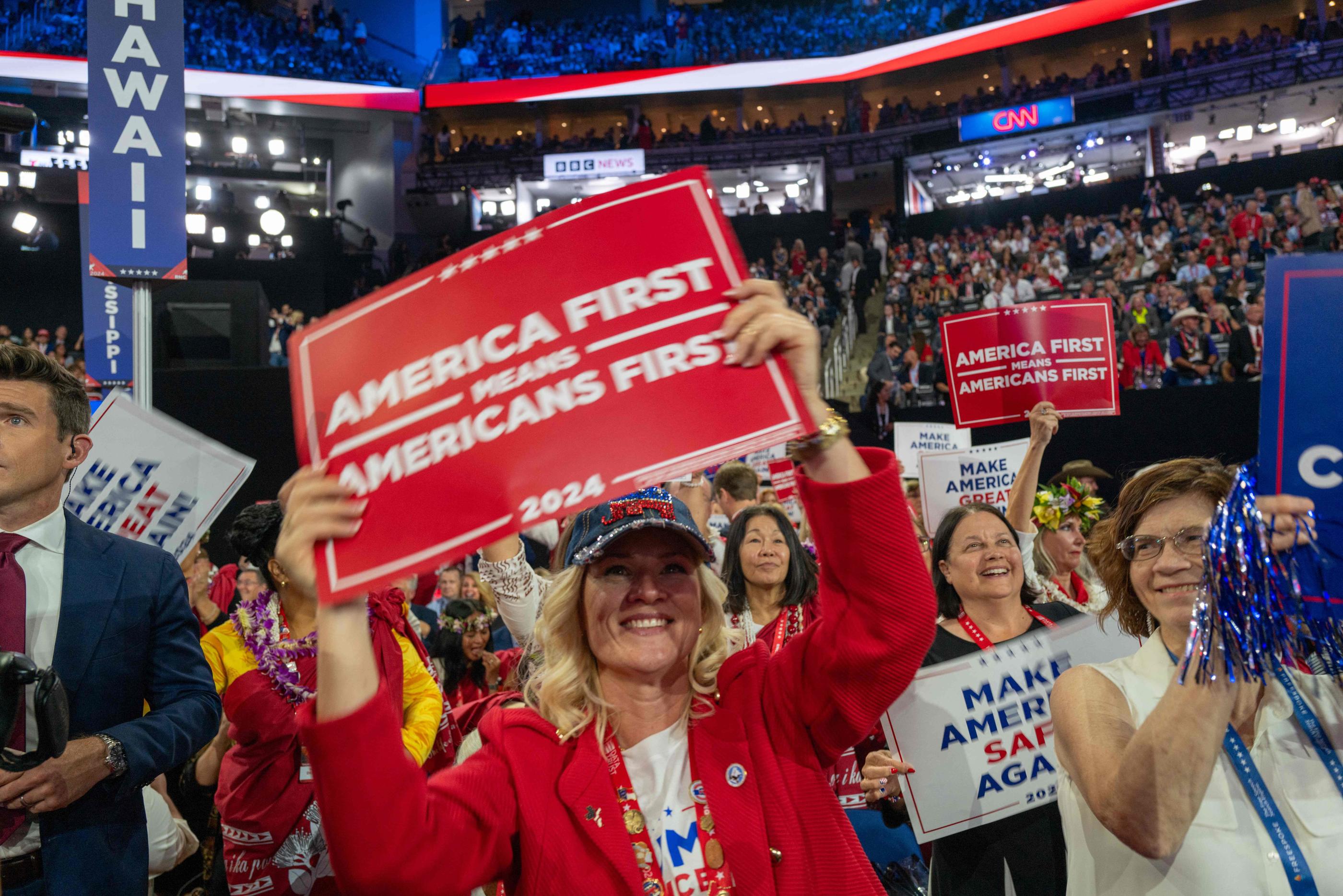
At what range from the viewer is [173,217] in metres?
3.68

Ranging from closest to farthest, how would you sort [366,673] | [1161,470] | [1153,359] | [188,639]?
[366,673] < [1161,470] < [188,639] < [1153,359]

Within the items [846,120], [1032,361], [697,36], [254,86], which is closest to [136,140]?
[1032,361]

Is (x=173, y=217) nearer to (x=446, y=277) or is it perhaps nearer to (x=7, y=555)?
(x=7, y=555)

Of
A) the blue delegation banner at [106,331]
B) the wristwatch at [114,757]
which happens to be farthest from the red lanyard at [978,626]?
the blue delegation banner at [106,331]

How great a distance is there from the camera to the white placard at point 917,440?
20.4 feet

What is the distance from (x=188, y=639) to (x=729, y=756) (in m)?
1.43

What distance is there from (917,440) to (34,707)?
554cm

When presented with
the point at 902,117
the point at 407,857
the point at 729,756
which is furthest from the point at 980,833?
the point at 902,117

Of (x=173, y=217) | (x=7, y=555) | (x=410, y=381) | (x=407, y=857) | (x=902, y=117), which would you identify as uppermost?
(x=902, y=117)

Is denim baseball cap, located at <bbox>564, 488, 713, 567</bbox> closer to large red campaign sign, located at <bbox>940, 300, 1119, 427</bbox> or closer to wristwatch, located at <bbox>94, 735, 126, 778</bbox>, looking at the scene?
wristwatch, located at <bbox>94, 735, 126, 778</bbox>

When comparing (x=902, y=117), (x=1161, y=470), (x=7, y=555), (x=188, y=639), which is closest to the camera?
(x=1161, y=470)

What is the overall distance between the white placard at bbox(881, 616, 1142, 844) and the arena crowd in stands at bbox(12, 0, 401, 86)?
26.0 metres

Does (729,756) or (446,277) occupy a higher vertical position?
(446,277)

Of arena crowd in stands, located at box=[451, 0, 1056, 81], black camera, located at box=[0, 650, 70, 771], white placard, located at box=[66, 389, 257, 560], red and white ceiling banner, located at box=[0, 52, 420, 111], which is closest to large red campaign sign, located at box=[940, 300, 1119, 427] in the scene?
white placard, located at box=[66, 389, 257, 560]
